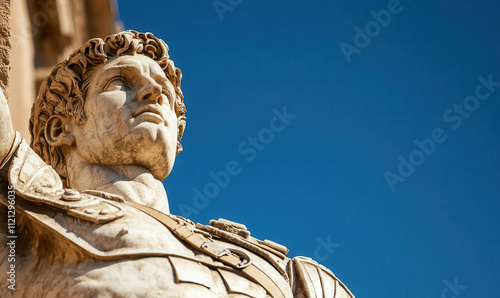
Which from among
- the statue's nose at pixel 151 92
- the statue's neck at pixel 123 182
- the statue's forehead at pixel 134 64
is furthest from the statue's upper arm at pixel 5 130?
the statue's forehead at pixel 134 64

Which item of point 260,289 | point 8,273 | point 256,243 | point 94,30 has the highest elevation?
point 94,30

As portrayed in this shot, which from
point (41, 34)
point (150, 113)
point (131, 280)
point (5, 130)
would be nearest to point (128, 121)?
point (150, 113)

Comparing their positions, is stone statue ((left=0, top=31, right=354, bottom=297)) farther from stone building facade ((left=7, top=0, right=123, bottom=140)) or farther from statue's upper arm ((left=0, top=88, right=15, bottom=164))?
stone building facade ((left=7, top=0, right=123, bottom=140))

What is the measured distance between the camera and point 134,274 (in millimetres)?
5242

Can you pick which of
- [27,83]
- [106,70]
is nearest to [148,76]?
[106,70]

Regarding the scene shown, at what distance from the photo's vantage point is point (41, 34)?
1210cm

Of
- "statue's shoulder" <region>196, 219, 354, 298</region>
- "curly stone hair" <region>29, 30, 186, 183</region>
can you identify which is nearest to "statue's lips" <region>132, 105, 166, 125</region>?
"curly stone hair" <region>29, 30, 186, 183</region>

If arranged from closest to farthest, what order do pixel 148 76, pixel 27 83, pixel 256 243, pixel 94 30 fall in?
pixel 256 243 → pixel 148 76 → pixel 27 83 → pixel 94 30

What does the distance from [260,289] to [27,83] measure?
17.9 feet

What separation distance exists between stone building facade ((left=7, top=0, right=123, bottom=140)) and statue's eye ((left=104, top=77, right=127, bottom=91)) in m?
1.32

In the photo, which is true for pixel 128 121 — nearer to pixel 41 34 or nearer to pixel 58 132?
pixel 58 132

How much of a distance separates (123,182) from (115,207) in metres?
1.04

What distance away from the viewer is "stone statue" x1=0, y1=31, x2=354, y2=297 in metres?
5.32

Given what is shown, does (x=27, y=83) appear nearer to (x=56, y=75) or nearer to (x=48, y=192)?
(x=56, y=75)
